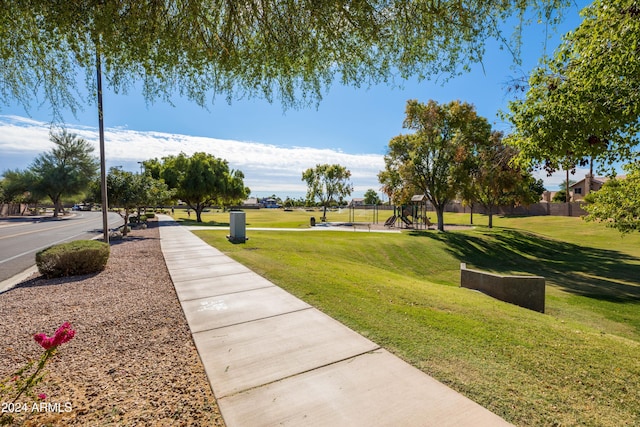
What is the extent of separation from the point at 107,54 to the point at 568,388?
5436 millimetres

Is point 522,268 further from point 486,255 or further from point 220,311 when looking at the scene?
point 220,311

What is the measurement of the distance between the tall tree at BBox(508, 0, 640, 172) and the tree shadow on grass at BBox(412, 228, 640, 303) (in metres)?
8.76

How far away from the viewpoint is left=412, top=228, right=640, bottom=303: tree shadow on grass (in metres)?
13.4

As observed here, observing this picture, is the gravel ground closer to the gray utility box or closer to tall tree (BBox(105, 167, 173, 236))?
the gray utility box

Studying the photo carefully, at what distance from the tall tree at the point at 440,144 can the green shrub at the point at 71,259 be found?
886 inches

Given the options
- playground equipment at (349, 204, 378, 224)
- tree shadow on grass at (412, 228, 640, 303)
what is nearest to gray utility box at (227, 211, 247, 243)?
tree shadow on grass at (412, 228, 640, 303)

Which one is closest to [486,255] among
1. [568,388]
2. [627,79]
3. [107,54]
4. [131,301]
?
[627,79]

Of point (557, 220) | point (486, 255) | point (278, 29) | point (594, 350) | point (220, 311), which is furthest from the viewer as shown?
point (557, 220)

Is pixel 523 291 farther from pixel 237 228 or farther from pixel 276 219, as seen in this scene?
pixel 276 219

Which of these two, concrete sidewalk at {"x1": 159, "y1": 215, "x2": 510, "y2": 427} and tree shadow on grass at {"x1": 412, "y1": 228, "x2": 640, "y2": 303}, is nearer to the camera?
concrete sidewalk at {"x1": 159, "y1": 215, "x2": 510, "y2": 427}

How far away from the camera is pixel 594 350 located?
4242mm

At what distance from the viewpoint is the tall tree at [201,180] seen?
1380 inches

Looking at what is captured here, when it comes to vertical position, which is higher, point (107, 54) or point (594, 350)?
point (107, 54)

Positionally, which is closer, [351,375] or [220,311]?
[351,375]
